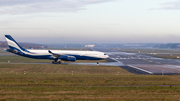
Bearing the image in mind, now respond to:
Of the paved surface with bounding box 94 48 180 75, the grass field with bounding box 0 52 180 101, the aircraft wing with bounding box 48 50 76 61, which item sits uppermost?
the aircraft wing with bounding box 48 50 76 61

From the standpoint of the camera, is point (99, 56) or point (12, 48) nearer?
point (12, 48)

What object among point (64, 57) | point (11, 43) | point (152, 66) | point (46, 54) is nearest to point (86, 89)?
point (64, 57)

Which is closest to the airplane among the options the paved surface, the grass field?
the paved surface

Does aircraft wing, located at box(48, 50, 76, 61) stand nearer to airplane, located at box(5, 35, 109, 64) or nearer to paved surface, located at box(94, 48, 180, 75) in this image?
airplane, located at box(5, 35, 109, 64)

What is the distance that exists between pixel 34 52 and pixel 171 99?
46916 mm

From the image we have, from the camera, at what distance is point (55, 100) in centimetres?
1365

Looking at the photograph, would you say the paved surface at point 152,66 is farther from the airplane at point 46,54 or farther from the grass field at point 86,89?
the grass field at point 86,89

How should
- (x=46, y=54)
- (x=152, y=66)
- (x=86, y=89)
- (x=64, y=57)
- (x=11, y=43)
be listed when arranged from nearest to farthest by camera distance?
(x=86, y=89)
(x=152, y=66)
(x=11, y=43)
(x=64, y=57)
(x=46, y=54)

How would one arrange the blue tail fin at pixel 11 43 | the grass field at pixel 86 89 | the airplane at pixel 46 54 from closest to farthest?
the grass field at pixel 86 89, the blue tail fin at pixel 11 43, the airplane at pixel 46 54

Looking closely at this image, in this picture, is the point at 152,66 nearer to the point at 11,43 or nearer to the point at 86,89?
the point at 86,89

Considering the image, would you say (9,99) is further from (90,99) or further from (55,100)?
(90,99)

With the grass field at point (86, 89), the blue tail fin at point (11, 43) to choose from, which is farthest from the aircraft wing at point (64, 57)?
the grass field at point (86, 89)

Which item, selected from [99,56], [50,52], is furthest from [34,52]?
[99,56]

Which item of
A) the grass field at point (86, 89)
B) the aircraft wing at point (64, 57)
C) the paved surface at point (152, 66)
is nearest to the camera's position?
the grass field at point (86, 89)
